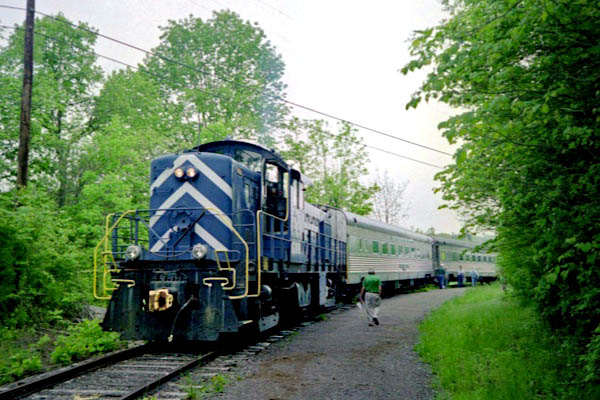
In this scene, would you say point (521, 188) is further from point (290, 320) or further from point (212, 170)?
point (290, 320)

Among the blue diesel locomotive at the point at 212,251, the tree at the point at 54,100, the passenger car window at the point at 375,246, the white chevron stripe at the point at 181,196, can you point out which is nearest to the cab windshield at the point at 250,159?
the blue diesel locomotive at the point at 212,251

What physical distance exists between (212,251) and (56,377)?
2.76 meters

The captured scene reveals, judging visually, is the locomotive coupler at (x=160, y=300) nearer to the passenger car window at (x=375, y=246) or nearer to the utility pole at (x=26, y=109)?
the utility pole at (x=26, y=109)

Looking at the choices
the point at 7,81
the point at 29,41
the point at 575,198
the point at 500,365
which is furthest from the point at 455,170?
the point at 7,81

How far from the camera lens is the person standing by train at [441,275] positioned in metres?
32.9

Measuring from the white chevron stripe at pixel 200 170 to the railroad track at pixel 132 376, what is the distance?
9.25 ft

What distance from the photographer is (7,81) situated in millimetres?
19094

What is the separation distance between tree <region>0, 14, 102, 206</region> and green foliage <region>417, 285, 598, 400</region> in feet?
51.0

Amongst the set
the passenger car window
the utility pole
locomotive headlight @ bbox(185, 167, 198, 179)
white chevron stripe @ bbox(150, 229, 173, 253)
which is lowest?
white chevron stripe @ bbox(150, 229, 173, 253)

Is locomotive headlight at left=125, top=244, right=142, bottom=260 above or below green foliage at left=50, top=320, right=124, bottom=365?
above

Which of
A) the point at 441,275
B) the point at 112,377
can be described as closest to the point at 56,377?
the point at 112,377

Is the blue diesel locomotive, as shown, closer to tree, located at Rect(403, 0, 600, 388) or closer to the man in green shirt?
the man in green shirt

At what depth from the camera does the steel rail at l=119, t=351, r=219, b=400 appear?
5.47 metres

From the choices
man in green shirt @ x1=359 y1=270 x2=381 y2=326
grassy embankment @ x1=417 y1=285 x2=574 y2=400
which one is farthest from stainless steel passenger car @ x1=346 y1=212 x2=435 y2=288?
grassy embankment @ x1=417 y1=285 x2=574 y2=400
